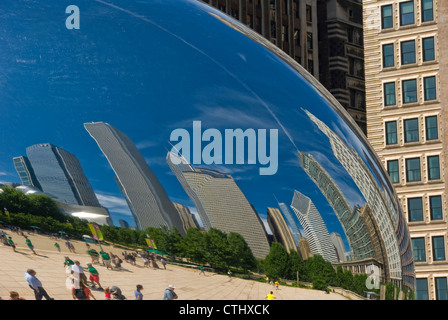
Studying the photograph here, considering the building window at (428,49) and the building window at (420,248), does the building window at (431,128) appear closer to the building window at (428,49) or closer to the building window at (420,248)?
the building window at (428,49)

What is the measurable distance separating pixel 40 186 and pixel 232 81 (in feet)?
3.63

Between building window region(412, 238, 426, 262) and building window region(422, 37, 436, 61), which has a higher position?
building window region(422, 37, 436, 61)

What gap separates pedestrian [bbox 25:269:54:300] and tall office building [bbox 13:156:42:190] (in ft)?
1.39

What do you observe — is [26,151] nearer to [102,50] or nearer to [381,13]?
[102,50]

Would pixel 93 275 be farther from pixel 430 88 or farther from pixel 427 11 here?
pixel 427 11

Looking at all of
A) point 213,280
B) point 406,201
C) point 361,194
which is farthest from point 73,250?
point 406,201

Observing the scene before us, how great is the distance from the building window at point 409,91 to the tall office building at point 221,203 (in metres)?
53.0

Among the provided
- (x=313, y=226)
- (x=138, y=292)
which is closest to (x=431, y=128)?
(x=313, y=226)

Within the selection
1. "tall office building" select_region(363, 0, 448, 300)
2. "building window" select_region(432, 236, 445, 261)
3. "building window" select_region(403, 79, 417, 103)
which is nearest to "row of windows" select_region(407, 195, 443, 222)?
"tall office building" select_region(363, 0, 448, 300)

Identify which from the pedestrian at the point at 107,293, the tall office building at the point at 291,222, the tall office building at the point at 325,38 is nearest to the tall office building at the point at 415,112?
the tall office building at the point at 325,38

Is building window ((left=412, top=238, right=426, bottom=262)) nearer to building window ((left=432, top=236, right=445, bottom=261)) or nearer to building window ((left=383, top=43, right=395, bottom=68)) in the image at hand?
building window ((left=432, top=236, right=445, bottom=261))

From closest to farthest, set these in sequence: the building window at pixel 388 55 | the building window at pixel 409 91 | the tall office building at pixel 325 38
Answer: the building window at pixel 409 91, the building window at pixel 388 55, the tall office building at pixel 325 38

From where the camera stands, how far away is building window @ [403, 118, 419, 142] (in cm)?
5597

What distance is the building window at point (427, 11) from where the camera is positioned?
56500 mm
